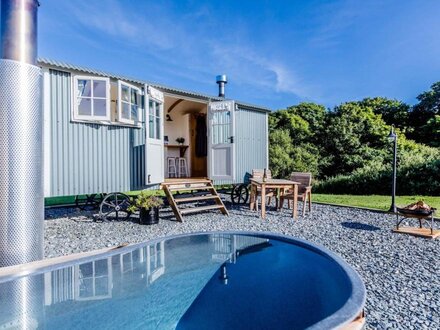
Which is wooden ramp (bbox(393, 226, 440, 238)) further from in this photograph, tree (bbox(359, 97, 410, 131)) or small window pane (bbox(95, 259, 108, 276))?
tree (bbox(359, 97, 410, 131))

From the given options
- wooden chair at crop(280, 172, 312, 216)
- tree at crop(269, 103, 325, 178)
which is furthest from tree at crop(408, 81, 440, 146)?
wooden chair at crop(280, 172, 312, 216)

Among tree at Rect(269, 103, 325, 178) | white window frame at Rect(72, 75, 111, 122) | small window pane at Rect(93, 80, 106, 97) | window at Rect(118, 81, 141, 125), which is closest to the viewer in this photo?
white window frame at Rect(72, 75, 111, 122)

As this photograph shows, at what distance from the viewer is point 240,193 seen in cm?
849

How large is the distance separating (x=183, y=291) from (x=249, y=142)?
5.69 m

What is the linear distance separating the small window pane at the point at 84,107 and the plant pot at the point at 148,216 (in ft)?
6.83

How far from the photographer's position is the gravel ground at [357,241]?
2441 mm

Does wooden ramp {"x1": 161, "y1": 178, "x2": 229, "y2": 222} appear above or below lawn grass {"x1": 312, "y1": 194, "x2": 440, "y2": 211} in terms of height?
above

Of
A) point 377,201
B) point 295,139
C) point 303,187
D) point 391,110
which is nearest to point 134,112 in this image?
point 303,187

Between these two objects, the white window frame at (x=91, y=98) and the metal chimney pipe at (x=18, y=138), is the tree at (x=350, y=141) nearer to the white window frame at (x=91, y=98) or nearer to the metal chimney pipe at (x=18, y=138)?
the white window frame at (x=91, y=98)

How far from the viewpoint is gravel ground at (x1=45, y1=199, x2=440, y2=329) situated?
2441 millimetres

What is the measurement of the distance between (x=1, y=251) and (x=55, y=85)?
3.03 m

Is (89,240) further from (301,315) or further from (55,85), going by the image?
(301,315)

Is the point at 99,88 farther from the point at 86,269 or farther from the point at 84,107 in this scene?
the point at 86,269

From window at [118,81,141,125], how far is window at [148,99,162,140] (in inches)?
9.1
